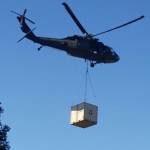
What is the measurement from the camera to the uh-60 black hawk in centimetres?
4109

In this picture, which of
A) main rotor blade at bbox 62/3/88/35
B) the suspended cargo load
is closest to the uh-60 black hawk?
main rotor blade at bbox 62/3/88/35

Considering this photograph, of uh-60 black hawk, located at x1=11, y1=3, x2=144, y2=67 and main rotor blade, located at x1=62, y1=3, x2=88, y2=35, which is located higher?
main rotor blade, located at x1=62, y1=3, x2=88, y2=35

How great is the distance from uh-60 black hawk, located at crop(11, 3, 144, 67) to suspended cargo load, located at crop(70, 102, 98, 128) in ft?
18.7

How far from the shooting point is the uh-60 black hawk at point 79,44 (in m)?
41.1

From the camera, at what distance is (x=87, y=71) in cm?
3819

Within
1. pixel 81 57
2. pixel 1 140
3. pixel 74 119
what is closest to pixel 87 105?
pixel 74 119

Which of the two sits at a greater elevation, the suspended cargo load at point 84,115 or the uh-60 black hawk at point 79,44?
the uh-60 black hawk at point 79,44

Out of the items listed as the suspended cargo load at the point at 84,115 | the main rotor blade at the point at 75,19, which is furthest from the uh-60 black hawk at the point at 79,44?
the suspended cargo load at the point at 84,115

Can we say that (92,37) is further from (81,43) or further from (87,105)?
(87,105)

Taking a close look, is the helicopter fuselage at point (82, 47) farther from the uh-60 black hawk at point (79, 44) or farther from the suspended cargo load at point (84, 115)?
the suspended cargo load at point (84, 115)

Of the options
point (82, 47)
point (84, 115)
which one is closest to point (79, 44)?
point (82, 47)

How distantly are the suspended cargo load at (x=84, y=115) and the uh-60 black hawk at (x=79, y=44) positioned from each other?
18.7ft

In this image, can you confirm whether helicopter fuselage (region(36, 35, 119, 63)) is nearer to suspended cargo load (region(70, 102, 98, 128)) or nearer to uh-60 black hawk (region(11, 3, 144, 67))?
uh-60 black hawk (region(11, 3, 144, 67))

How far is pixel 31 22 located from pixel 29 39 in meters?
1.19
